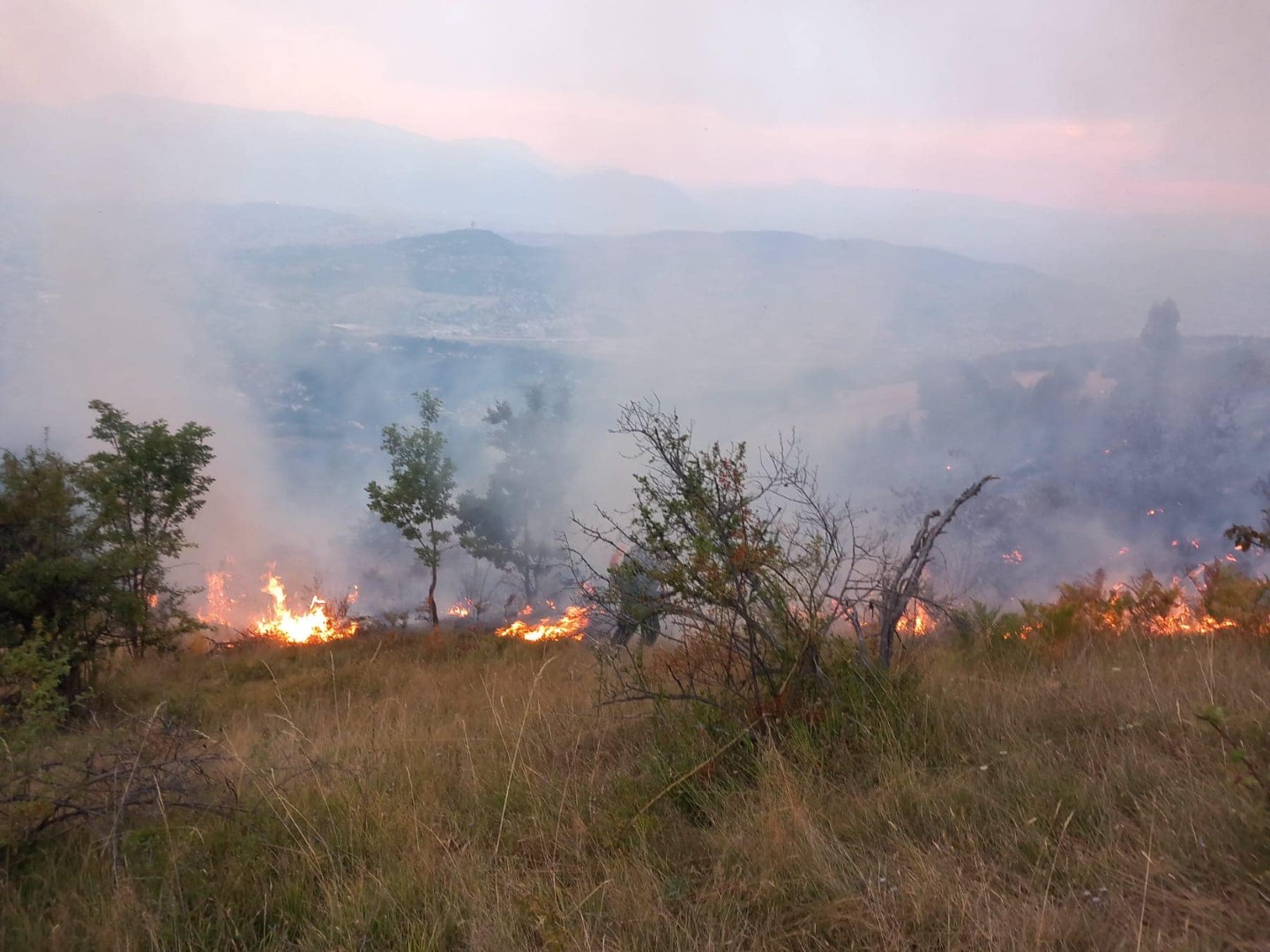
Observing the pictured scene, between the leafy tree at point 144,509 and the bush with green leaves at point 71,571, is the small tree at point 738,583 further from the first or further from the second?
the leafy tree at point 144,509

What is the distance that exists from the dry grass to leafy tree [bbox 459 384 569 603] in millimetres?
20371

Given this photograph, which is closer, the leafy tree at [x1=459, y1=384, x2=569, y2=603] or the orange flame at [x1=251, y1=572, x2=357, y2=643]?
the orange flame at [x1=251, y1=572, x2=357, y2=643]

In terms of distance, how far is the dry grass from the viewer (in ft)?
7.87

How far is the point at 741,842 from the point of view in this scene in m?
2.92

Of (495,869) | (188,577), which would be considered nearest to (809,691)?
(495,869)

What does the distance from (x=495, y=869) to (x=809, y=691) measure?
1750mm

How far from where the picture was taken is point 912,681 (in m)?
3.99

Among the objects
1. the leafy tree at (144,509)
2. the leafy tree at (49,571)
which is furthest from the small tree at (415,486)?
the leafy tree at (49,571)

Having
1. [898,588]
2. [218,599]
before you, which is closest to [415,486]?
[898,588]

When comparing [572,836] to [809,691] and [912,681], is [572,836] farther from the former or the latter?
[912,681]

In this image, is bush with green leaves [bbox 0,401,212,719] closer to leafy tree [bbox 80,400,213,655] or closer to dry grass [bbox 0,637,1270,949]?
leafy tree [bbox 80,400,213,655]

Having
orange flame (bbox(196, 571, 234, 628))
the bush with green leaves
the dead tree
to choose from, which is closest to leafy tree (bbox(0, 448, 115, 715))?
the bush with green leaves

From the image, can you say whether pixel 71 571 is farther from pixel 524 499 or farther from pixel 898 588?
pixel 524 499

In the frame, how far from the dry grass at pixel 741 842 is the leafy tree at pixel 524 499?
66.8ft
